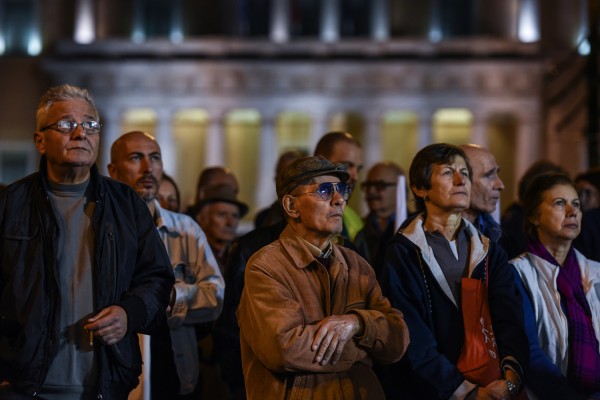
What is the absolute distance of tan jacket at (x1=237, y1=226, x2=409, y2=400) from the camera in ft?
16.2

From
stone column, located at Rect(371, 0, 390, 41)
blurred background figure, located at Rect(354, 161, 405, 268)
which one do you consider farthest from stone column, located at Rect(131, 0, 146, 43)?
blurred background figure, located at Rect(354, 161, 405, 268)

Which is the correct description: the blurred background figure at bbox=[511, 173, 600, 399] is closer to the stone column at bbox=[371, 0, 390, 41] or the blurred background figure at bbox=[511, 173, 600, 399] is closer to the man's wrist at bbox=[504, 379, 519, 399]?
the man's wrist at bbox=[504, 379, 519, 399]

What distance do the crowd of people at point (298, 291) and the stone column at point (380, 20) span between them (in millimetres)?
34653

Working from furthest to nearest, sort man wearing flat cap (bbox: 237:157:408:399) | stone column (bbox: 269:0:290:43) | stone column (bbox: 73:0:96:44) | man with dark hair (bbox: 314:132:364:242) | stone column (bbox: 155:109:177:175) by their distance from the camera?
stone column (bbox: 269:0:290:43) < stone column (bbox: 73:0:96:44) < stone column (bbox: 155:109:177:175) < man with dark hair (bbox: 314:132:364:242) < man wearing flat cap (bbox: 237:157:408:399)

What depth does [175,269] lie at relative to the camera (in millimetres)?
7332

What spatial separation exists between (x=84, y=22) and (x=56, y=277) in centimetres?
3690

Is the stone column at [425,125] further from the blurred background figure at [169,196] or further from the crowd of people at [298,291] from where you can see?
the crowd of people at [298,291]

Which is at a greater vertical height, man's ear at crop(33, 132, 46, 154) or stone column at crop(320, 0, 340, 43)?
stone column at crop(320, 0, 340, 43)

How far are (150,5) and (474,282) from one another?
38.2 m

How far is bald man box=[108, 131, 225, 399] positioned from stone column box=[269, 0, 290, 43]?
3381cm

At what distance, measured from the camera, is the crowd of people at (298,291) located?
5133 millimetres

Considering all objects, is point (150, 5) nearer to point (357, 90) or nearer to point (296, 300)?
point (357, 90)

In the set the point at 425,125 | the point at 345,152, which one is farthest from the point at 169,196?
the point at 425,125

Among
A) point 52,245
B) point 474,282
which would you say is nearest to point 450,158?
point 474,282
